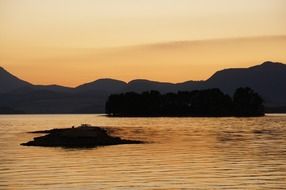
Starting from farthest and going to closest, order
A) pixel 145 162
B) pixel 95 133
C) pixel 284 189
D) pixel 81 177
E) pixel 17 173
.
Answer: pixel 95 133
pixel 145 162
pixel 17 173
pixel 81 177
pixel 284 189

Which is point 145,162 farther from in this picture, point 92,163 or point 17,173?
point 17,173

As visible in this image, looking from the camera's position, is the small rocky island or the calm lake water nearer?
the calm lake water

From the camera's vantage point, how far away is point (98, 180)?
58.7 meters

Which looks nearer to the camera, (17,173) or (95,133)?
(17,173)

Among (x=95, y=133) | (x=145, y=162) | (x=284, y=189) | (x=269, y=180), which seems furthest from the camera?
(x=95, y=133)

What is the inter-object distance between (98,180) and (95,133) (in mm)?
71789

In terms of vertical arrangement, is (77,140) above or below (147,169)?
above

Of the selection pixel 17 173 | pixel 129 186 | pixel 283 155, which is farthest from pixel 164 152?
pixel 129 186

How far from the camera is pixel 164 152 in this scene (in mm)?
95875

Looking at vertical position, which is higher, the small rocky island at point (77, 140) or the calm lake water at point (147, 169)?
the small rocky island at point (77, 140)

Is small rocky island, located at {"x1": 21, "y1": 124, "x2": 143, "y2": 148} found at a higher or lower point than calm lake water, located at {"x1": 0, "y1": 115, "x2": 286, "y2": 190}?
higher

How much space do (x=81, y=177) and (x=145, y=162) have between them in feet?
58.8

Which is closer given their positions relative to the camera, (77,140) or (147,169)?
(147,169)

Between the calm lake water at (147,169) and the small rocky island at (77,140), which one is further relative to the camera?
the small rocky island at (77,140)
